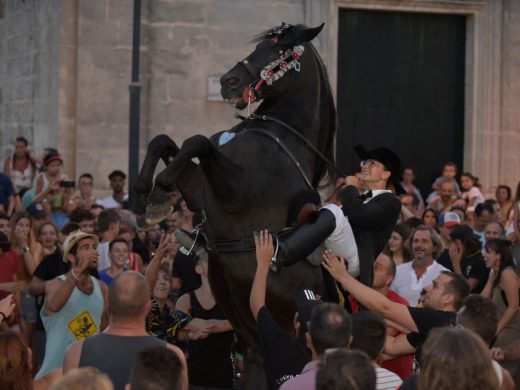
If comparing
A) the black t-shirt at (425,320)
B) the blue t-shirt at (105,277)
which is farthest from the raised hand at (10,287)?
the black t-shirt at (425,320)

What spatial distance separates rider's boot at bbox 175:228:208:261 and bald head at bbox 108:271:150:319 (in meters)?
1.60

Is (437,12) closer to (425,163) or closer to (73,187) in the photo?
(425,163)

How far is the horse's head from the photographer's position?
783 centimetres

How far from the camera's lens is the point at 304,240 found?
731 cm

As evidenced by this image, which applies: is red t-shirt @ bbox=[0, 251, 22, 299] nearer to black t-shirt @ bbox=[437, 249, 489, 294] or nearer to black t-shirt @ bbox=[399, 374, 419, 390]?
black t-shirt @ bbox=[437, 249, 489, 294]

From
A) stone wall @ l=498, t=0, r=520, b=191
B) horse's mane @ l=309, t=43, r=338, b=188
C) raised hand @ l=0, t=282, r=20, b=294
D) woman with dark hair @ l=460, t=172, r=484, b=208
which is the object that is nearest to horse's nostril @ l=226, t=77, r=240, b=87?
horse's mane @ l=309, t=43, r=338, b=188

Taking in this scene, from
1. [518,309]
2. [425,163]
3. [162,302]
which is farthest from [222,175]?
[425,163]

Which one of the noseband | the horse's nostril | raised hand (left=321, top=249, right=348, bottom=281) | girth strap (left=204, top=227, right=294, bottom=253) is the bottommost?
raised hand (left=321, top=249, right=348, bottom=281)

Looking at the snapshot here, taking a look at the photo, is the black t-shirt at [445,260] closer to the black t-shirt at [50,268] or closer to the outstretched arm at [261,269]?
the black t-shirt at [50,268]

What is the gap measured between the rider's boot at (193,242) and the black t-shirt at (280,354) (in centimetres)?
159

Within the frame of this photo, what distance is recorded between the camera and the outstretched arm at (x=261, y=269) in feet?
21.7

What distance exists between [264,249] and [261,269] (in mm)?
181

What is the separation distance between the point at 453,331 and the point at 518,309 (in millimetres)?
5255

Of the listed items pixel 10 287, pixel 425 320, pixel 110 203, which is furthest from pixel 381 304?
pixel 110 203
